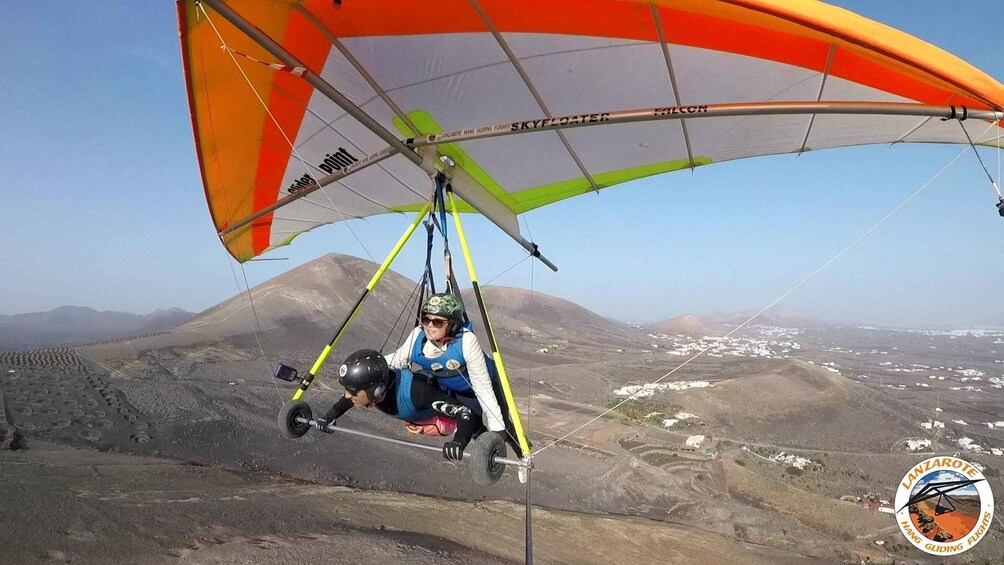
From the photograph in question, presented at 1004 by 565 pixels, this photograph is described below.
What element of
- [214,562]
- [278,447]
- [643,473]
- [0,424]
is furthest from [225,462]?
[643,473]

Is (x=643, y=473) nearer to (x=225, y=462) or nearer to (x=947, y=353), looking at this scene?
(x=225, y=462)

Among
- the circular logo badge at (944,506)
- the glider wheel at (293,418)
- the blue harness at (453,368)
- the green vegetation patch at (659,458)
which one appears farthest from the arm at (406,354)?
the green vegetation patch at (659,458)

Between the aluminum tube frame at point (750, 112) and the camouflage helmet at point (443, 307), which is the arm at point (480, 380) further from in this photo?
the aluminum tube frame at point (750, 112)

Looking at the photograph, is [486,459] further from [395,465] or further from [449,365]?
[395,465]

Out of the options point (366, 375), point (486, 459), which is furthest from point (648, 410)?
point (366, 375)

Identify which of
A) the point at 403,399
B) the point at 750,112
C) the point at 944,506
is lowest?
the point at 944,506
